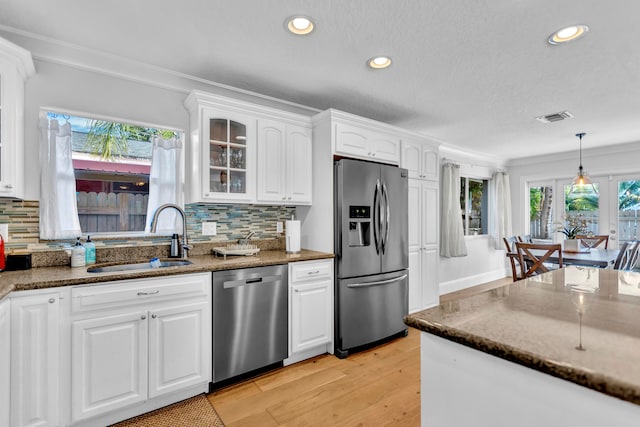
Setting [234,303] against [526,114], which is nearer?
[234,303]

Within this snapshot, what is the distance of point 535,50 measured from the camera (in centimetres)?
221

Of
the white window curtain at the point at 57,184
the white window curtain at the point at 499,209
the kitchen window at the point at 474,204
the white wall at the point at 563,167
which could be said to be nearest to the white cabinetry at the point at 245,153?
the white window curtain at the point at 57,184

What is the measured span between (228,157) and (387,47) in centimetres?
149

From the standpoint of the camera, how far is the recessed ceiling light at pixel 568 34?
6.40 feet

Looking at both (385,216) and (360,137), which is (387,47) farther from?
(385,216)

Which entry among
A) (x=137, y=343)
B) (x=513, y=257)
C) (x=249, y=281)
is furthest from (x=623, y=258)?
(x=137, y=343)

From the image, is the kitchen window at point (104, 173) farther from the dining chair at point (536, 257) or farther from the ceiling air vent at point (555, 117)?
the ceiling air vent at point (555, 117)

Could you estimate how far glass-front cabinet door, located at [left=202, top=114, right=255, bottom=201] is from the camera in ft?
8.45

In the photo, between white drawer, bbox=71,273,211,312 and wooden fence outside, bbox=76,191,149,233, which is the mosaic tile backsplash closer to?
wooden fence outside, bbox=76,191,149,233

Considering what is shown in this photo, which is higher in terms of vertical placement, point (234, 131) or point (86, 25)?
point (86, 25)

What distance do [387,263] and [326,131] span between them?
1.40 meters

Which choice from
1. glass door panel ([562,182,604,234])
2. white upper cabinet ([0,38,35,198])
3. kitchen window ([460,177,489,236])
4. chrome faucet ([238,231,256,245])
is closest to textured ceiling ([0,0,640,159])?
white upper cabinet ([0,38,35,198])

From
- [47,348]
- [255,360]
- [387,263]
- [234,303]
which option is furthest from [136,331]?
[387,263]

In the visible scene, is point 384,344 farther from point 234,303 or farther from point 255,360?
point 234,303
